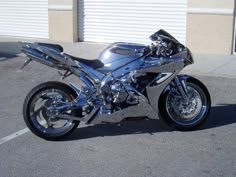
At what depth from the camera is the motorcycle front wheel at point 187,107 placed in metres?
6.33

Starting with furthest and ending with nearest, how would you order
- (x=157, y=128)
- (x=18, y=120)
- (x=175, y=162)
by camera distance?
(x=18, y=120)
(x=157, y=128)
(x=175, y=162)

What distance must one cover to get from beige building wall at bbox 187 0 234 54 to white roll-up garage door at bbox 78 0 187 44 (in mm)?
416

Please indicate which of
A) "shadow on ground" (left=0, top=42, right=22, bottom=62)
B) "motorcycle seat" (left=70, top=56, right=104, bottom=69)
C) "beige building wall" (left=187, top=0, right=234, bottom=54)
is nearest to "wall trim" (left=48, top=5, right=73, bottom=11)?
"shadow on ground" (left=0, top=42, right=22, bottom=62)

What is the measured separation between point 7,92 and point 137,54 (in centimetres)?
346

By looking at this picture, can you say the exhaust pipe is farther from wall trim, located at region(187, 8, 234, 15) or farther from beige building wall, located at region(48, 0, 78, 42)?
beige building wall, located at region(48, 0, 78, 42)

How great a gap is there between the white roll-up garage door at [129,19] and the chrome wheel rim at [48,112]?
657cm

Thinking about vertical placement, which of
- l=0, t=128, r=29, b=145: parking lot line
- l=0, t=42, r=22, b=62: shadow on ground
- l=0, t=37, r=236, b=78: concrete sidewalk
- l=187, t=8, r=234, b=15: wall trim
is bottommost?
l=0, t=128, r=29, b=145: parking lot line

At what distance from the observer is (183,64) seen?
6.17 m

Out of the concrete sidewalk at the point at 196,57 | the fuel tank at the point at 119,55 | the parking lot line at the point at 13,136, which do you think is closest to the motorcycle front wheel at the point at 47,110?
the parking lot line at the point at 13,136

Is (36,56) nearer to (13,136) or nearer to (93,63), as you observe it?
(93,63)

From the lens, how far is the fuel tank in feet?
20.1

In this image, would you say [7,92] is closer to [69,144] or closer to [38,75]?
[38,75]

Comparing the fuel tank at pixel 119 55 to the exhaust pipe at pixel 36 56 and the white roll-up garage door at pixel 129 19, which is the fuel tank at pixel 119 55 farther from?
the white roll-up garage door at pixel 129 19

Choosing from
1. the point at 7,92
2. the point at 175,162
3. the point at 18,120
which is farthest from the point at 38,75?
the point at 175,162
